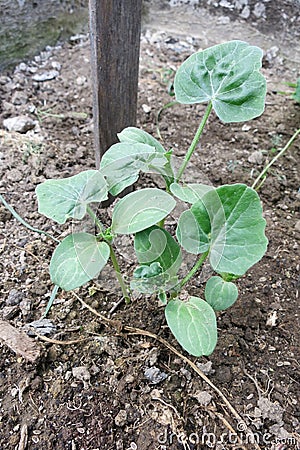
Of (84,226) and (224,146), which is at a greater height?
(84,226)

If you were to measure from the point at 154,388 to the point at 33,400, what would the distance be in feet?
0.85

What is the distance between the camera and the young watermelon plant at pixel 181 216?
2.98 ft

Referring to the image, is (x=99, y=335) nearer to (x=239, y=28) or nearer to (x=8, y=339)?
(x=8, y=339)

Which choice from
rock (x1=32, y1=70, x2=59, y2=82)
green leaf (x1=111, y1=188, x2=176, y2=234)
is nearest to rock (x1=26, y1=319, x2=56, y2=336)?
green leaf (x1=111, y1=188, x2=176, y2=234)

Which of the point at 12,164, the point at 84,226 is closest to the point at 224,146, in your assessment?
the point at 12,164

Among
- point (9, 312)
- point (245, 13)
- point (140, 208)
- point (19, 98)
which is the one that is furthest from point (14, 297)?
point (245, 13)

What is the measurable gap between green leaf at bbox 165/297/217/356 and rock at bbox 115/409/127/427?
25 centimetres

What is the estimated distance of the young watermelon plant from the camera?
0.91 metres

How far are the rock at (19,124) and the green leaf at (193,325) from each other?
978 mm

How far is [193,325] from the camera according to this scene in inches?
35.6

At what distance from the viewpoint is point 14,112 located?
175 centimetres

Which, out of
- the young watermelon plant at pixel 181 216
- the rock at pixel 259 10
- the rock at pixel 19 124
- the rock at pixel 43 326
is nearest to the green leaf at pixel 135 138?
the young watermelon plant at pixel 181 216

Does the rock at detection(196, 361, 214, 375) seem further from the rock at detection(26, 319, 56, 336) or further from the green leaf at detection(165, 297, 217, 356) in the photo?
the rock at detection(26, 319, 56, 336)

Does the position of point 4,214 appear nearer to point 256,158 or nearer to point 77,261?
point 77,261
